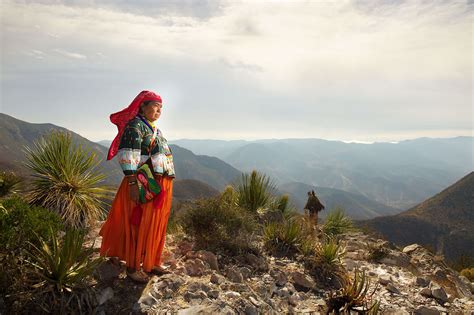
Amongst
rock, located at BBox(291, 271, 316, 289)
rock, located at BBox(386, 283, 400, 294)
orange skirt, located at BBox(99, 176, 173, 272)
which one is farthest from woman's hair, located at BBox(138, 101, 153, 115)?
rock, located at BBox(386, 283, 400, 294)

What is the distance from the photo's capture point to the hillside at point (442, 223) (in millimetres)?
55553

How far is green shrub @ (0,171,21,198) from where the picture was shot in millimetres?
6461

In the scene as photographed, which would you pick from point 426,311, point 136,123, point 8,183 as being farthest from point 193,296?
point 8,183

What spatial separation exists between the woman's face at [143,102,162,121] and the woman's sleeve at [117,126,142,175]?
1.16 feet

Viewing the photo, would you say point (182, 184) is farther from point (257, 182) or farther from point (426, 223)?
point (257, 182)

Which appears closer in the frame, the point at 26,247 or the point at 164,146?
the point at 26,247

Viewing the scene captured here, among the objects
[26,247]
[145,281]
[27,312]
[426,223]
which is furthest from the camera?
[426,223]

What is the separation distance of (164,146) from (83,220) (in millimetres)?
2492

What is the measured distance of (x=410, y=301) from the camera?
483cm

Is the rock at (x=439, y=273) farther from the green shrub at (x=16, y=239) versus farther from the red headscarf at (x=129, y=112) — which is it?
the green shrub at (x=16, y=239)

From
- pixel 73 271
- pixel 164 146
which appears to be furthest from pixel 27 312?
pixel 164 146

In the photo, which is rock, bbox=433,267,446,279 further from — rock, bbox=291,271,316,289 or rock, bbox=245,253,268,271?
rock, bbox=245,253,268,271

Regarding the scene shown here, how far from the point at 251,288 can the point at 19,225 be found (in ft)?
10.1

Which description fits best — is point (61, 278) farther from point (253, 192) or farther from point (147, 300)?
point (253, 192)
